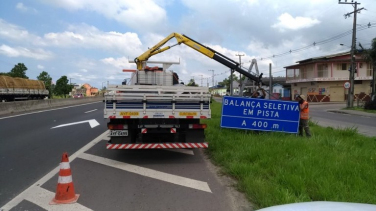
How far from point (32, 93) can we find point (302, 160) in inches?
1520

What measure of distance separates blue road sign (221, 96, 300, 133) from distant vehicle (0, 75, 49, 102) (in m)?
29.2

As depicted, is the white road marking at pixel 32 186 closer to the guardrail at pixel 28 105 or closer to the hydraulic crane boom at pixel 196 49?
the hydraulic crane boom at pixel 196 49

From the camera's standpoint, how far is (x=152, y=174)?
625 centimetres

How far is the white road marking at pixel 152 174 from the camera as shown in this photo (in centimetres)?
555

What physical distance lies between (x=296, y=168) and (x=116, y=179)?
336 cm

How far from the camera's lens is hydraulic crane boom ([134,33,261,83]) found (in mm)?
12711

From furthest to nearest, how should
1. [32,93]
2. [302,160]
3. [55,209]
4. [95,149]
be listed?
[32,93] < [95,149] < [302,160] < [55,209]

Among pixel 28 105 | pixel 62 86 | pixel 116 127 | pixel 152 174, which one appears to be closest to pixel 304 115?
pixel 152 174

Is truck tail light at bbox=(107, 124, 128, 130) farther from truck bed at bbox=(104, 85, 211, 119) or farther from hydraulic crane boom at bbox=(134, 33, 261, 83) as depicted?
hydraulic crane boom at bbox=(134, 33, 261, 83)

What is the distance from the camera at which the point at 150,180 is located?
5840mm

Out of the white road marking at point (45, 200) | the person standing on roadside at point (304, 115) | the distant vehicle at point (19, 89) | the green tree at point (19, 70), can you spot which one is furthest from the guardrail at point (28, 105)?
the green tree at point (19, 70)

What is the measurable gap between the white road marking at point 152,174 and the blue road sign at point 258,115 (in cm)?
405

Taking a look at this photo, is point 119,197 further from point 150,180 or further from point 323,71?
point 323,71

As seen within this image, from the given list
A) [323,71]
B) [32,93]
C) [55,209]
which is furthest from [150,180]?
[323,71]
